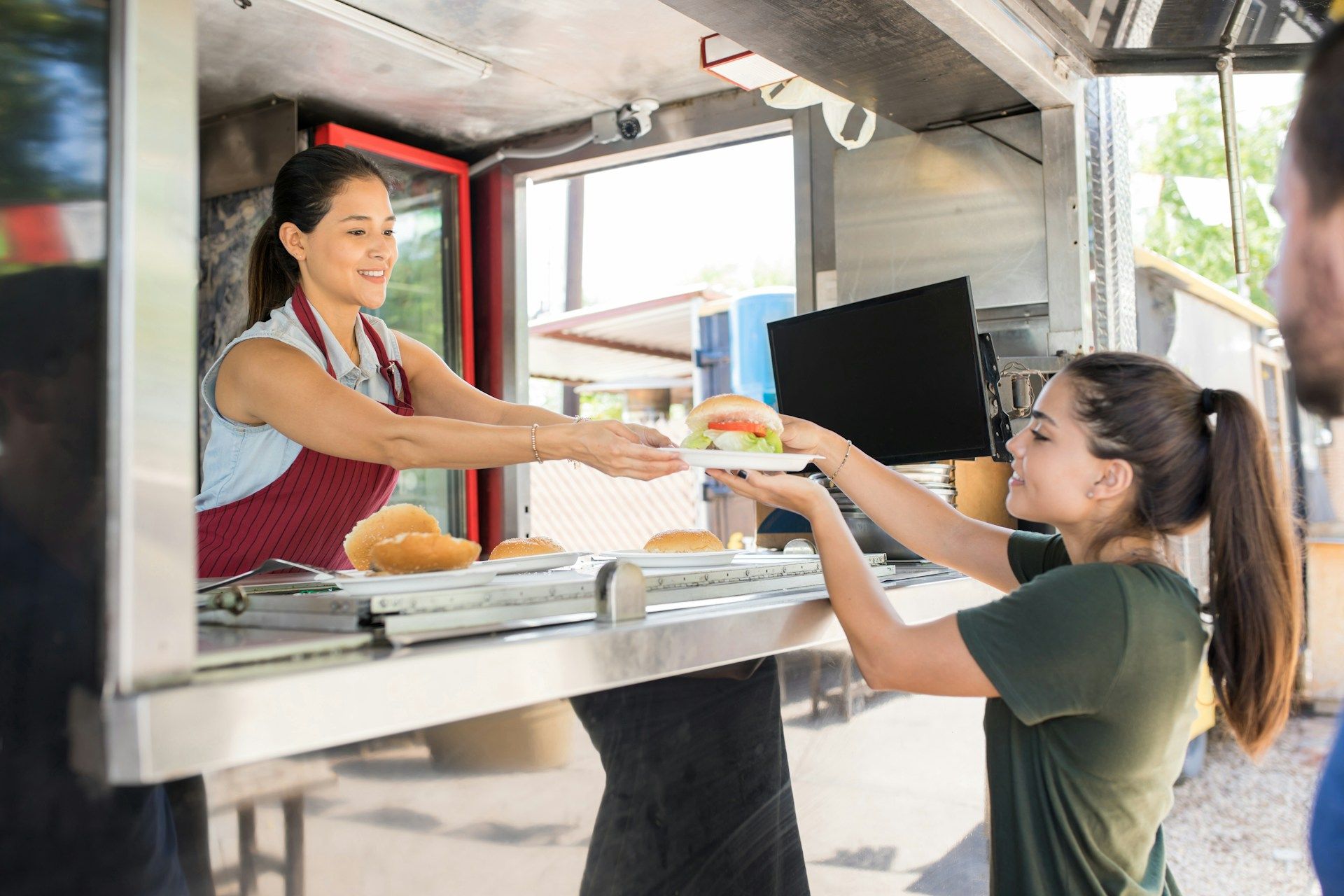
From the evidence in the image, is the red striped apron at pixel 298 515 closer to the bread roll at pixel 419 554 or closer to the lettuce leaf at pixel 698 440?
the lettuce leaf at pixel 698 440

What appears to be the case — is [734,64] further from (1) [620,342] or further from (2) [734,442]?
(1) [620,342]

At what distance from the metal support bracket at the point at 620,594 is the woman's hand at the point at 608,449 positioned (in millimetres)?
433

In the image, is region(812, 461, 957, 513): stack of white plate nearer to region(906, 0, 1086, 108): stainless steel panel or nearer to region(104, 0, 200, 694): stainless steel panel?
region(906, 0, 1086, 108): stainless steel panel

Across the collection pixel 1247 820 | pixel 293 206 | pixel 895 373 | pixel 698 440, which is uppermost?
pixel 293 206

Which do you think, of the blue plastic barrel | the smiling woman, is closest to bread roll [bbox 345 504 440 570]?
the smiling woman

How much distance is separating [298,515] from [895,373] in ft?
5.18

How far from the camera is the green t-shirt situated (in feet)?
5.24

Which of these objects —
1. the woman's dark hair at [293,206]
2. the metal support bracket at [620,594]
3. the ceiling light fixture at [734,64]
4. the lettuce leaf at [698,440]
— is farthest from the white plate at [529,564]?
the ceiling light fixture at [734,64]

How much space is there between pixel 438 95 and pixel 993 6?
3148 mm

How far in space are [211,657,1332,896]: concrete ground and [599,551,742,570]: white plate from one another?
0.78ft

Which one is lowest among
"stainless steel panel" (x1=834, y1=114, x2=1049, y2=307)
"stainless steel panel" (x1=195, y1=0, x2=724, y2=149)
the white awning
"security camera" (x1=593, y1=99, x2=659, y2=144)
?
"stainless steel panel" (x1=834, y1=114, x2=1049, y2=307)

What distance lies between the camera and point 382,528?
1977 millimetres

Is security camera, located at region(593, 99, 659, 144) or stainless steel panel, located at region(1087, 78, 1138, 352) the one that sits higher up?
security camera, located at region(593, 99, 659, 144)

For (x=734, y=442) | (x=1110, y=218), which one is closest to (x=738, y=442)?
(x=734, y=442)
